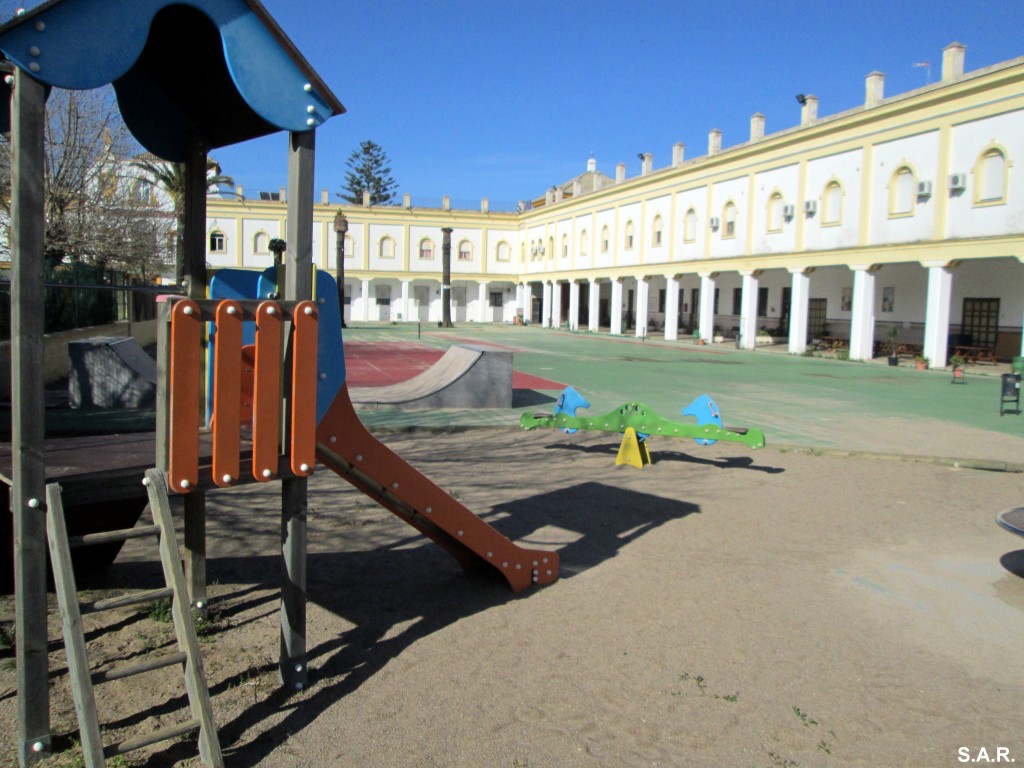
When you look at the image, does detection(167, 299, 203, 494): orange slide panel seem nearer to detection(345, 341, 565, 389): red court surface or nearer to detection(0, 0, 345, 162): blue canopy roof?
detection(0, 0, 345, 162): blue canopy roof

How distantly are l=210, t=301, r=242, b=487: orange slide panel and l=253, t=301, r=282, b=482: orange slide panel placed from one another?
10 centimetres

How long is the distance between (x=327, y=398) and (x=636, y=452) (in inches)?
235

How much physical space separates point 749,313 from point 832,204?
5873 millimetres

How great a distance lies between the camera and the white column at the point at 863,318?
2959 cm

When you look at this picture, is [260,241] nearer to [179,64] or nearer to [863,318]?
[863,318]

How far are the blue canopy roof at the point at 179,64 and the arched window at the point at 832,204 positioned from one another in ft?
97.5

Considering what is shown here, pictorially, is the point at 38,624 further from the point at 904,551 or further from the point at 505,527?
the point at 904,551

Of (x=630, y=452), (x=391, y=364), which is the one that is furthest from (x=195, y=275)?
(x=391, y=364)

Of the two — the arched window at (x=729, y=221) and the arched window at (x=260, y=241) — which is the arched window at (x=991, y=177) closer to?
the arched window at (x=729, y=221)

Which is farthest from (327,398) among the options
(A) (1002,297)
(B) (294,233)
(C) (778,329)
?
(C) (778,329)

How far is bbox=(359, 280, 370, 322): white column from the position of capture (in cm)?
6247

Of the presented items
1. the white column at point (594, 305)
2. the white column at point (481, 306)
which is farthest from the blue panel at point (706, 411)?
the white column at point (481, 306)

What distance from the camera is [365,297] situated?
62.7m

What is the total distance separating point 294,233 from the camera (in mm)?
3988
